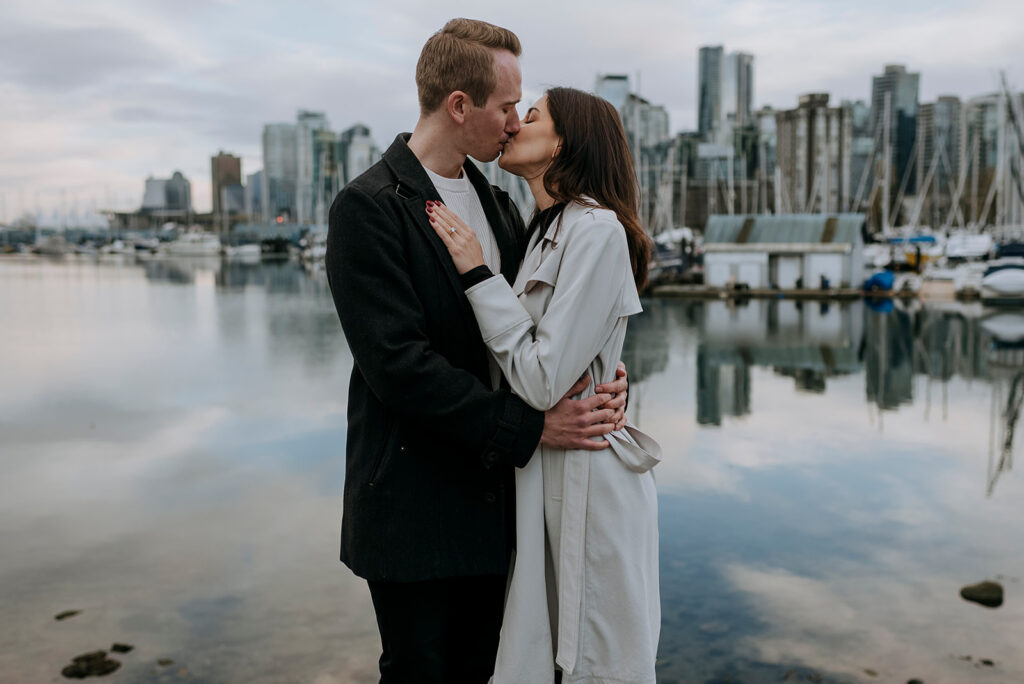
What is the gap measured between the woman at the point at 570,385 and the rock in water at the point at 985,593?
13.7 ft

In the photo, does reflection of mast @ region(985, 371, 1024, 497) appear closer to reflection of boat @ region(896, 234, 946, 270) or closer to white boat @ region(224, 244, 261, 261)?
reflection of boat @ region(896, 234, 946, 270)

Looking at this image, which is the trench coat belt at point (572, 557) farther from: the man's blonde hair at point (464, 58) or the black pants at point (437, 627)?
the man's blonde hair at point (464, 58)

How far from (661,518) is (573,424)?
5402 mm

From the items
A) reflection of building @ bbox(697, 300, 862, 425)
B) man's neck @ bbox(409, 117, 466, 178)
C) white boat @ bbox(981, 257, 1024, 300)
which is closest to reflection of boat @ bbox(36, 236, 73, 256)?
reflection of building @ bbox(697, 300, 862, 425)

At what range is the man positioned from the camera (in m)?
2.72

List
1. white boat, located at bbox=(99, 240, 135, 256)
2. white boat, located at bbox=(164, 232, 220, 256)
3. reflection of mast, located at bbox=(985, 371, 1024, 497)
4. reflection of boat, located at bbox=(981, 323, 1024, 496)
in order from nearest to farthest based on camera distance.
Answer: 1. reflection of mast, located at bbox=(985, 371, 1024, 497)
2. reflection of boat, located at bbox=(981, 323, 1024, 496)
3. white boat, located at bbox=(164, 232, 220, 256)
4. white boat, located at bbox=(99, 240, 135, 256)

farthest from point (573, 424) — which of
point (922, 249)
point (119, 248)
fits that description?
point (119, 248)

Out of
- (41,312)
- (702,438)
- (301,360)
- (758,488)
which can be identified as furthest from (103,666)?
(41,312)

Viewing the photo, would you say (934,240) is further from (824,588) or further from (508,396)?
(508,396)

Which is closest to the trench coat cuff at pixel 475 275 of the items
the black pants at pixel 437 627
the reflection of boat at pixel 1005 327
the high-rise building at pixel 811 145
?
the black pants at pixel 437 627

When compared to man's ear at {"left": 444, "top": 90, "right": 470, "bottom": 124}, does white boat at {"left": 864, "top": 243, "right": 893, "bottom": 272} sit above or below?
below

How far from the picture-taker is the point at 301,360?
728 inches

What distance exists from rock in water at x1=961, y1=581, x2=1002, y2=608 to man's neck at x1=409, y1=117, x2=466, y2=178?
16.5 ft

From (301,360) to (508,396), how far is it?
1626 centimetres
